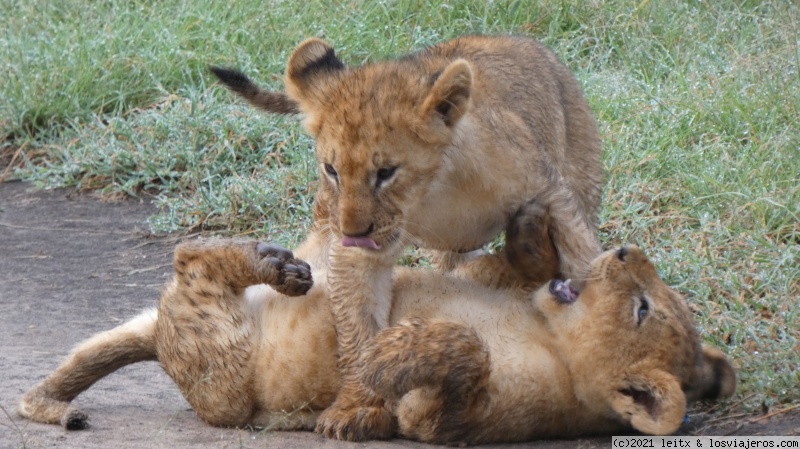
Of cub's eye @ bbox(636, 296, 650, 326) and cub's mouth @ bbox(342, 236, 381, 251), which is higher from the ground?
cub's mouth @ bbox(342, 236, 381, 251)

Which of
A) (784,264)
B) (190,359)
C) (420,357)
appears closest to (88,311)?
(190,359)

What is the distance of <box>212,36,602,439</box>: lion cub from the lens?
3.97 metres

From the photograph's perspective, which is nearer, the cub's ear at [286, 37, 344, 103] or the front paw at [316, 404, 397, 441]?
the front paw at [316, 404, 397, 441]

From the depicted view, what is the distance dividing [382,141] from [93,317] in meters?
2.59

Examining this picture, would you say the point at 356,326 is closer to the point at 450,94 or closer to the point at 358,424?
the point at 358,424

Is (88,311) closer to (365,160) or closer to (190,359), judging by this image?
(190,359)

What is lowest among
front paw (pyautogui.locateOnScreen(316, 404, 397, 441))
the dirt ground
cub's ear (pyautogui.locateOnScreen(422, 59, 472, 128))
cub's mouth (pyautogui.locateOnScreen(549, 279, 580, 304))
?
the dirt ground

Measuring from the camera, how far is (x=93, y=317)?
234 inches

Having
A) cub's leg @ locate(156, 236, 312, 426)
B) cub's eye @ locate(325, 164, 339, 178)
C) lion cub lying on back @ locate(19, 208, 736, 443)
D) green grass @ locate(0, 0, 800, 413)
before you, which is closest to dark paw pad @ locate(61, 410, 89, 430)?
lion cub lying on back @ locate(19, 208, 736, 443)

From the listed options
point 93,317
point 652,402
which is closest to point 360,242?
point 652,402

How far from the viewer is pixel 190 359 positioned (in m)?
4.22

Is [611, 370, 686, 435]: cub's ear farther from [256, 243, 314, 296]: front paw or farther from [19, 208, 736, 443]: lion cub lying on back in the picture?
[256, 243, 314, 296]: front paw

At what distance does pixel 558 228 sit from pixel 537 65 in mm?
1252

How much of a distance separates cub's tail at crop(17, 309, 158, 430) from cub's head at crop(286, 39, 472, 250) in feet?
3.28
